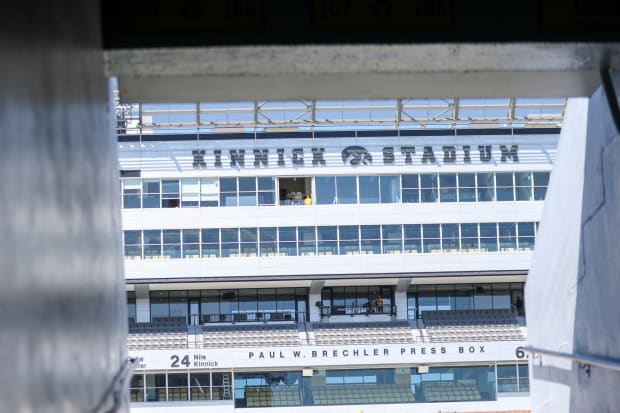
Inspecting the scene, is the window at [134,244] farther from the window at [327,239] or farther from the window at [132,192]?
the window at [327,239]

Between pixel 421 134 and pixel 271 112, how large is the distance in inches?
250

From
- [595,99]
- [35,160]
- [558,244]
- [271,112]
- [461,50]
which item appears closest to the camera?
[35,160]

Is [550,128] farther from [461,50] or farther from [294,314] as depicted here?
[461,50]

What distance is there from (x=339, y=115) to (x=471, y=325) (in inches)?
425

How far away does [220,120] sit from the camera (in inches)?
1439

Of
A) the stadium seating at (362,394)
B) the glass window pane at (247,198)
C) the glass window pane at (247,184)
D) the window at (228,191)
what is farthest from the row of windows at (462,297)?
the window at (228,191)

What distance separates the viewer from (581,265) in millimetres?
6926

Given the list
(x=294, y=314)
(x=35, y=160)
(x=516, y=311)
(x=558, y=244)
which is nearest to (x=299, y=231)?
(x=294, y=314)

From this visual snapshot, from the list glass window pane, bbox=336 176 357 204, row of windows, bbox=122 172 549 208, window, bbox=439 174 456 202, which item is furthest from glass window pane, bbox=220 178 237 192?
window, bbox=439 174 456 202

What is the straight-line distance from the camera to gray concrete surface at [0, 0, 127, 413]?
8.28 feet

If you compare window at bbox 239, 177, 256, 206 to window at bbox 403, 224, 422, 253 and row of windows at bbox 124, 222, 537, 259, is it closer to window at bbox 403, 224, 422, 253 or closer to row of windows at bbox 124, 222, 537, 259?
row of windows at bbox 124, 222, 537, 259

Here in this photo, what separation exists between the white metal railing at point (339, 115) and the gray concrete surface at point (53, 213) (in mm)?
30132

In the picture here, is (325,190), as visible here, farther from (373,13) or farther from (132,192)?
(373,13)

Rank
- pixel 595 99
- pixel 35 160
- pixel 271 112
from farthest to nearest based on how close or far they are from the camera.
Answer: pixel 271 112 < pixel 595 99 < pixel 35 160
